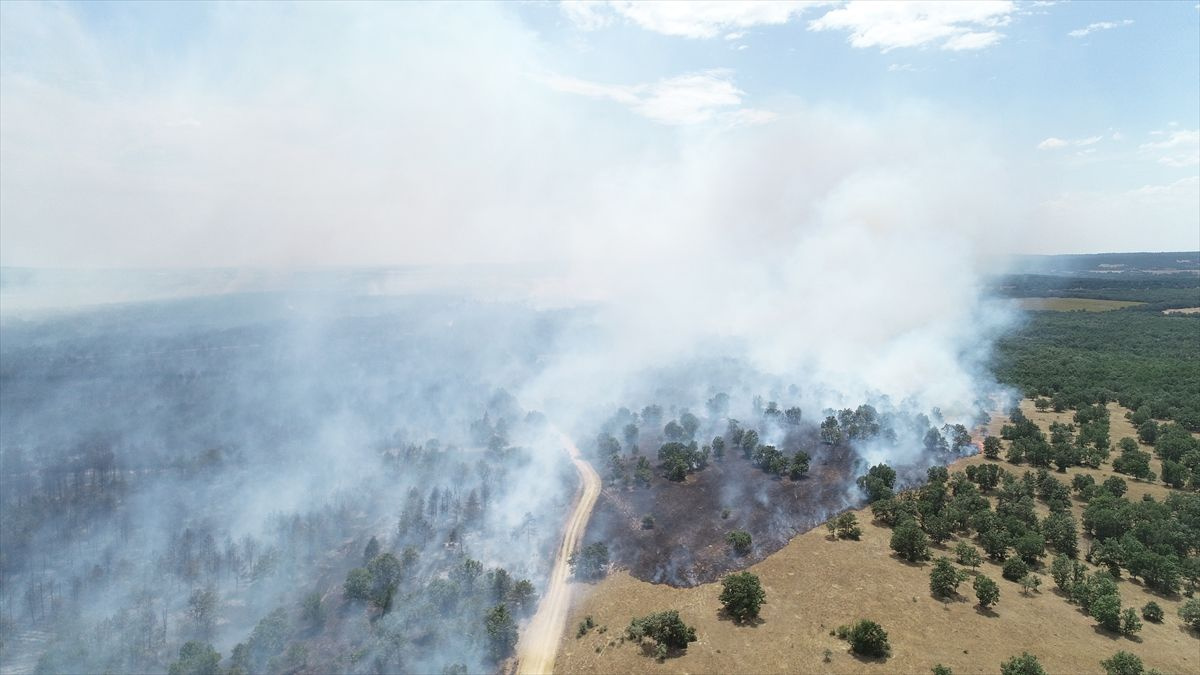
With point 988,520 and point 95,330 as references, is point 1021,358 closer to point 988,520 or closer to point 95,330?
point 988,520

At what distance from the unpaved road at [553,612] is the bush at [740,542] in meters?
13.8

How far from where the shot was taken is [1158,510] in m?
49.9

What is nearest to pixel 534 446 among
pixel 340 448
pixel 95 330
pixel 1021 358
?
pixel 340 448

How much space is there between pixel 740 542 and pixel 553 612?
16839 mm

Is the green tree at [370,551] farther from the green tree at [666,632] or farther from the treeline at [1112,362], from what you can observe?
the treeline at [1112,362]

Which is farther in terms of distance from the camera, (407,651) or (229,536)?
(229,536)

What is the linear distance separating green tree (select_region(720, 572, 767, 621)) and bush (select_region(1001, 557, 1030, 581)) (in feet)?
65.5

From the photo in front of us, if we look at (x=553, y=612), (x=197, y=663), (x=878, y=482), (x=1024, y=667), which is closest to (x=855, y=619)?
(x=1024, y=667)

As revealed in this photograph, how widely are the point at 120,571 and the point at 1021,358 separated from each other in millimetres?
144621

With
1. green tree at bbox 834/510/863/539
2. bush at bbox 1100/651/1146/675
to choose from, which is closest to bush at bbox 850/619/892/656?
bush at bbox 1100/651/1146/675

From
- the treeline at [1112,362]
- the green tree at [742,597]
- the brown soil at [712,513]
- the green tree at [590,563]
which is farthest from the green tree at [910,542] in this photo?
the treeline at [1112,362]

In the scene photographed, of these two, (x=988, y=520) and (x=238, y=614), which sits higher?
(x=988, y=520)

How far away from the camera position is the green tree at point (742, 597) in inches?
1529

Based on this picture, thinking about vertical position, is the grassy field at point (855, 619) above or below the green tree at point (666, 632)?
below
